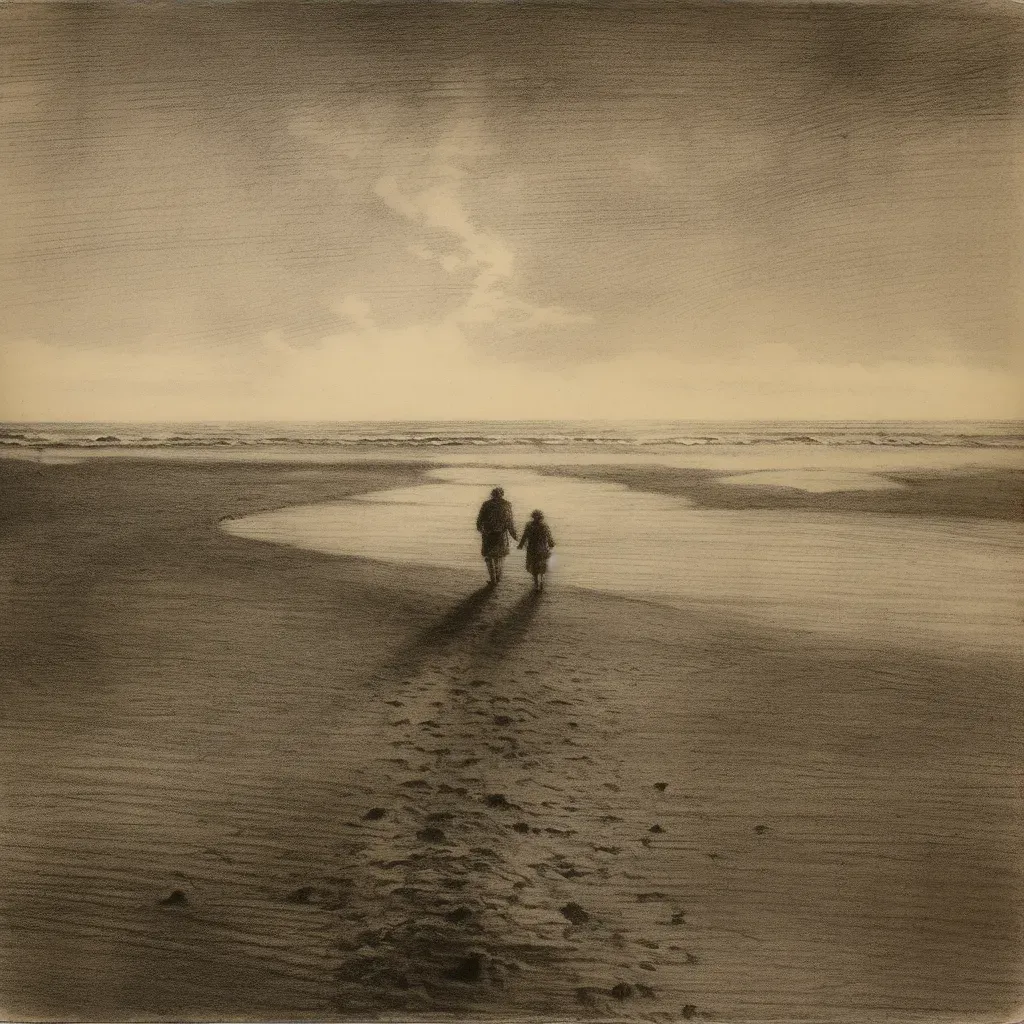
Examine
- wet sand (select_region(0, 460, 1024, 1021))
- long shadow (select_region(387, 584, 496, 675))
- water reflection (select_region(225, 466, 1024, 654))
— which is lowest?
wet sand (select_region(0, 460, 1024, 1021))

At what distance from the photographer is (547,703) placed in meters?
2.20

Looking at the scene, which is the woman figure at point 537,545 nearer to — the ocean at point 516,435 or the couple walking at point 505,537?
the couple walking at point 505,537

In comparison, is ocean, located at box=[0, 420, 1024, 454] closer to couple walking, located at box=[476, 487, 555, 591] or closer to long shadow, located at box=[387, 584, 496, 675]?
couple walking, located at box=[476, 487, 555, 591]

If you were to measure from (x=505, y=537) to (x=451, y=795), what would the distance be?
74 cm

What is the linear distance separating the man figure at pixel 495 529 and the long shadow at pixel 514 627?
0.34 ft

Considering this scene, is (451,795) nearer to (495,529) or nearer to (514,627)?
(514,627)

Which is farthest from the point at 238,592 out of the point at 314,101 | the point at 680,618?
the point at 314,101

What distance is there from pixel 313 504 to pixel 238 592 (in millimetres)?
369

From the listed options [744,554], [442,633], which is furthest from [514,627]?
[744,554]

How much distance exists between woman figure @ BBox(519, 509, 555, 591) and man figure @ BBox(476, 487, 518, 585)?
42 millimetres

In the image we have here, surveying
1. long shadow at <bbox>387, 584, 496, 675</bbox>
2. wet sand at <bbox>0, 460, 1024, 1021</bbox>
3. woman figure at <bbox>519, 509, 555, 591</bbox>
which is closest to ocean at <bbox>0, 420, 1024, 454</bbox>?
wet sand at <bbox>0, 460, 1024, 1021</bbox>

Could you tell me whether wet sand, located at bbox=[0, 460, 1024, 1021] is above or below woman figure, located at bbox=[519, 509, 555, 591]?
below

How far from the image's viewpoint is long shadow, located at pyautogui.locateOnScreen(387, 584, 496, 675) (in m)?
2.23

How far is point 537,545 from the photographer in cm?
220
